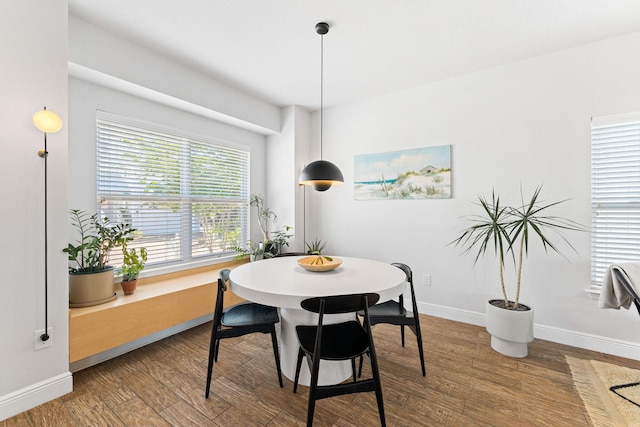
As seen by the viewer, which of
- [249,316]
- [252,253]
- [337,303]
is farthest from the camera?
[252,253]

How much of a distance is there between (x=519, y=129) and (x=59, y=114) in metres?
3.87

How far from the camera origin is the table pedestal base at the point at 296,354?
1987mm

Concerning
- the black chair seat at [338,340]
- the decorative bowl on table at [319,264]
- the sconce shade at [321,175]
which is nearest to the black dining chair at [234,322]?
the black chair seat at [338,340]

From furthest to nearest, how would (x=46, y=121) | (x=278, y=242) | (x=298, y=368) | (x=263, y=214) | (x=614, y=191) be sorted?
(x=263, y=214), (x=278, y=242), (x=614, y=191), (x=298, y=368), (x=46, y=121)

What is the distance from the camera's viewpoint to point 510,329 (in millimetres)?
2383

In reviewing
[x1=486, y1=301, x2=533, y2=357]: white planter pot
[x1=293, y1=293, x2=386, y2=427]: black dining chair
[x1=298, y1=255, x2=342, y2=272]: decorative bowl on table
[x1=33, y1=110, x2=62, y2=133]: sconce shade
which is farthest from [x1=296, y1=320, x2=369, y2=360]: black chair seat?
[x1=33, y1=110, x2=62, y2=133]: sconce shade

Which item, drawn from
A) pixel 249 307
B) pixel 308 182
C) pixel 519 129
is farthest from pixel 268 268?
pixel 519 129

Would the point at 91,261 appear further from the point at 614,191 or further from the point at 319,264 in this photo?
the point at 614,191

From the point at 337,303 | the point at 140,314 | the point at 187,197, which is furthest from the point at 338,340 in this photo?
the point at 187,197

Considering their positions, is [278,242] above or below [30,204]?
below

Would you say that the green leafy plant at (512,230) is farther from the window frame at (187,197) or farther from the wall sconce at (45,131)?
the wall sconce at (45,131)

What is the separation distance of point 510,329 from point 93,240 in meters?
3.54

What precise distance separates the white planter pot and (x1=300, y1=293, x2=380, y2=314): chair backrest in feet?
5.21

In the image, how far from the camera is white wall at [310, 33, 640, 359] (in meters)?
2.53
